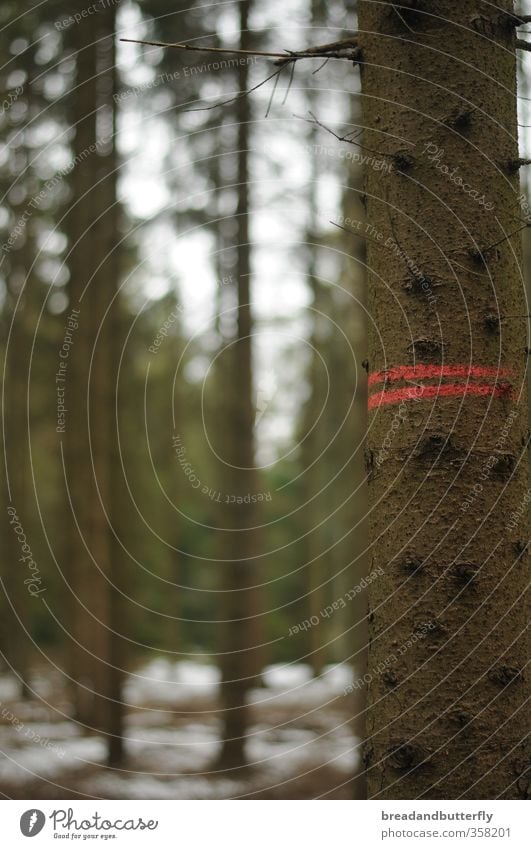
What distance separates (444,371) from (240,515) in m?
6.82

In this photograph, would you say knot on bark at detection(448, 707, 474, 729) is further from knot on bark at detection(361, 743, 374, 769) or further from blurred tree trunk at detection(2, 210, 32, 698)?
blurred tree trunk at detection(2, 210, 32, 698)

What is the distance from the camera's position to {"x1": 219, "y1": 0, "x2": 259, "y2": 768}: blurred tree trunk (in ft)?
28.0

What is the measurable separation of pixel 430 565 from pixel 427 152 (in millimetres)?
1132

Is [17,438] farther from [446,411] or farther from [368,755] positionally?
[446,411]

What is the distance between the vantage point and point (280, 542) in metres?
27.0

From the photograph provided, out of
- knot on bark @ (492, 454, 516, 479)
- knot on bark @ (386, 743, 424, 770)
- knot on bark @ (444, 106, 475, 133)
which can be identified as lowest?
knot on bark @ (386, 743, 424, 770)

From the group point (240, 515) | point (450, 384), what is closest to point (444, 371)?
point (450, 384)

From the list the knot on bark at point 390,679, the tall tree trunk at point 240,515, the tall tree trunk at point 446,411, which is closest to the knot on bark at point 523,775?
the tall tree trunk at point 446,411

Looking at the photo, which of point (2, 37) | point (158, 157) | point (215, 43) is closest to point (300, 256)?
A: point (158, 157)

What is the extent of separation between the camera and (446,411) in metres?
2.04

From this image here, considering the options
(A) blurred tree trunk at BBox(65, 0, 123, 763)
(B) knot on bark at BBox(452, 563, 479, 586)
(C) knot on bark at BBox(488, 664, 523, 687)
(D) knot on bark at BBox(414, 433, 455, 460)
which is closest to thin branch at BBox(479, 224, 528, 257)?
(D) knot on bark at BBox(414, 433, 455, 460)

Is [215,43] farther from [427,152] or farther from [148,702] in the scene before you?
[148,702]

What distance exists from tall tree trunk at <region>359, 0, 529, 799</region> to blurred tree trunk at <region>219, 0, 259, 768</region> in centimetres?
624

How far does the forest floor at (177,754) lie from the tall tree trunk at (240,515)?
0.40 metres
